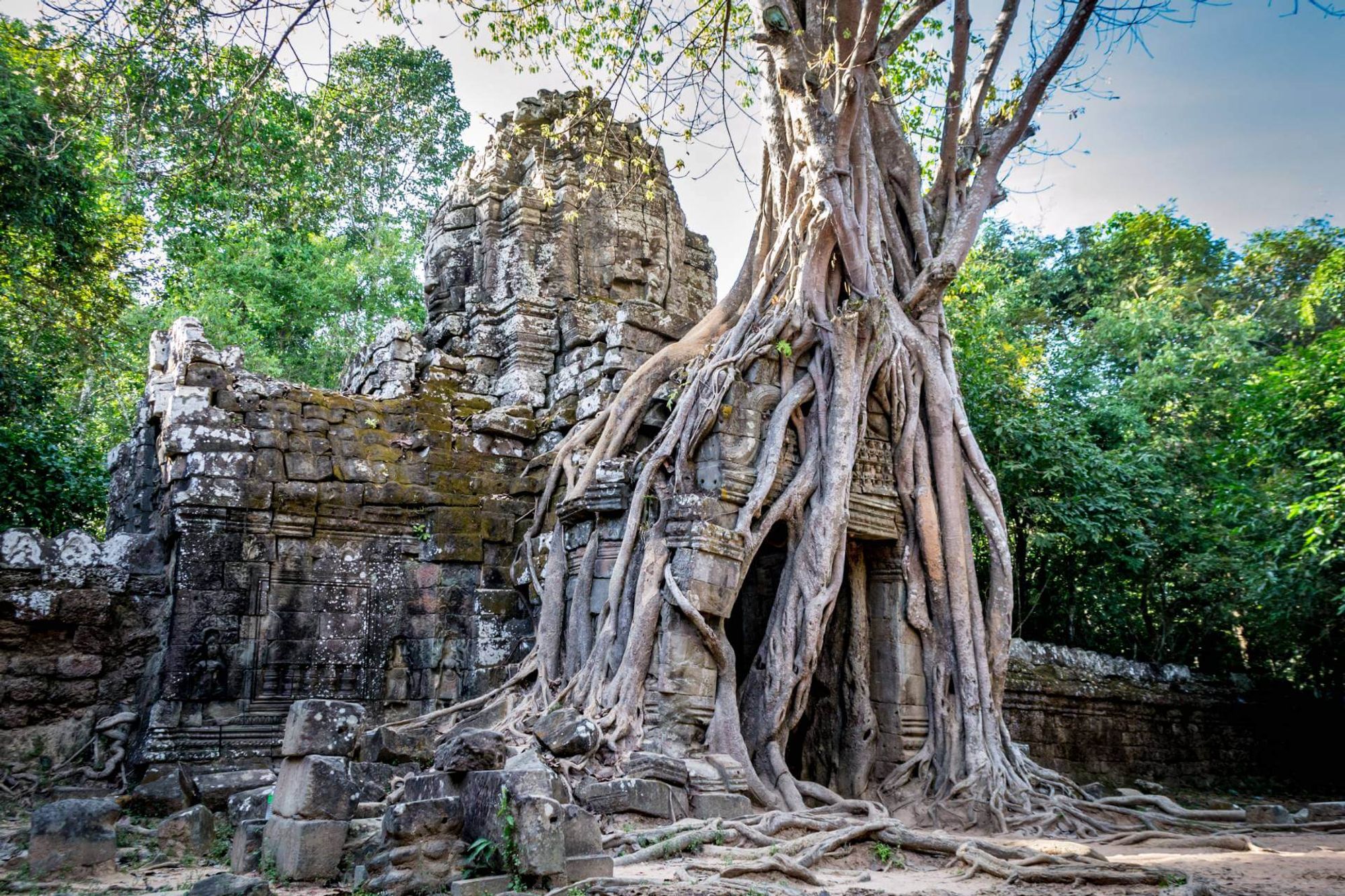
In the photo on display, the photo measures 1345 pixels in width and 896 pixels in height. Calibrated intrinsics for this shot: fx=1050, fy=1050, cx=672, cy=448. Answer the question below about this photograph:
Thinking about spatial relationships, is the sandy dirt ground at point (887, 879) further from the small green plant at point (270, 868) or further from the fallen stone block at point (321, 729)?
the fallen stone block at point (321, 729)

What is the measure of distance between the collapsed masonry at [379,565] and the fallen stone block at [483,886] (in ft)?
5.63

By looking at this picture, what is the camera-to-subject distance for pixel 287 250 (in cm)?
1738

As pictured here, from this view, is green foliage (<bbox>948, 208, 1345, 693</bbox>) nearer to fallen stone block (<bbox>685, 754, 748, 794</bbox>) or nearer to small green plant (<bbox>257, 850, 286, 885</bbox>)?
fallen stone block (<bbox>685, 754, 748, 794</bbox>)

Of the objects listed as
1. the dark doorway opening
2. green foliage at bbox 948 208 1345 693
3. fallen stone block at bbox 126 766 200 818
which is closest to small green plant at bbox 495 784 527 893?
fallen stone block at bbox 126 766 200 818

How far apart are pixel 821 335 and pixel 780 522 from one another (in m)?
1.44

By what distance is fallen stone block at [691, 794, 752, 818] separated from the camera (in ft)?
19.3

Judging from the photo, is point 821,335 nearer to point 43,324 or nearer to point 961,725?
point 961,725

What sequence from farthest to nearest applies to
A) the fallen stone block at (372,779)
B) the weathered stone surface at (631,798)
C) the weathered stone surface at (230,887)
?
1. the weathered stone surface at (631,798)
2. the fallen stone block at (372,779)
3. the weathered stone surface at (230,887)

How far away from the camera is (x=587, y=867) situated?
430 centimetres

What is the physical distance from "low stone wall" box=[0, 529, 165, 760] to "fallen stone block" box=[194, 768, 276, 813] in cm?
151

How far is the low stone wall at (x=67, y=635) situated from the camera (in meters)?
6.91

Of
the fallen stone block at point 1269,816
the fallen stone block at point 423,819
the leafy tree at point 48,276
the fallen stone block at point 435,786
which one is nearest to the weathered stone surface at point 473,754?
the fallen stone block at point 435,786

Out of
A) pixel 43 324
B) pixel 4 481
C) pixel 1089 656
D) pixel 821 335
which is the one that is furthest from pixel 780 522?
pixel 43 324

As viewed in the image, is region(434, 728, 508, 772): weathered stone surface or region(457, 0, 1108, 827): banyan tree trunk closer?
region(434, 728, 508, 772): weathered stone surface
